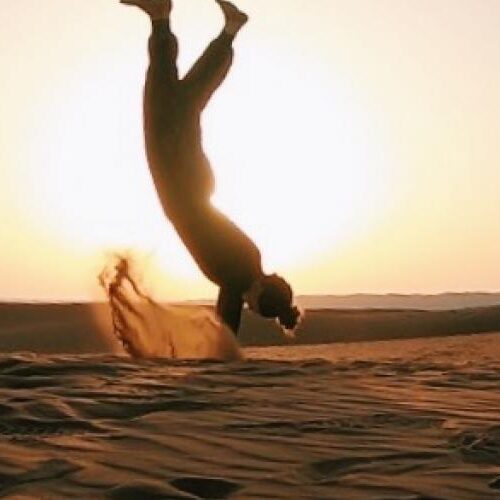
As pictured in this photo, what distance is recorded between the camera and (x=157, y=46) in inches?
299

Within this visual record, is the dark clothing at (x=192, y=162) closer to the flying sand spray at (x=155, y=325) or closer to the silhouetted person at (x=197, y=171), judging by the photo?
the silhouetted person at (x=197, y=171)

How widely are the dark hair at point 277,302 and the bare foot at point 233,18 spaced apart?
70.8 inches

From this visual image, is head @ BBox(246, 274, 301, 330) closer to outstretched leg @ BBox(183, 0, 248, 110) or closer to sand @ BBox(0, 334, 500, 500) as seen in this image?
outstretched leg @ BBox(183, 0, 248, 110)

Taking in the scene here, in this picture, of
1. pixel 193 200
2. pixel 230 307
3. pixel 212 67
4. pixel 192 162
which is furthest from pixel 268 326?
pixel 212 67

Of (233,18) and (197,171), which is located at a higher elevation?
(233,18)

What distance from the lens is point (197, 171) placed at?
785cm

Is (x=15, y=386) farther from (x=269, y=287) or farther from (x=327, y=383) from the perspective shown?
(x=269, y=287)

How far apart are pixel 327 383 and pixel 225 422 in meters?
1.44

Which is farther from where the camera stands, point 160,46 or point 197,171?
point 197,171

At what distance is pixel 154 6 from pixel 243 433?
14.2 feet

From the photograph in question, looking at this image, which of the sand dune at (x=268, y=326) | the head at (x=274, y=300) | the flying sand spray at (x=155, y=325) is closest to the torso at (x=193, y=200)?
the head at (x=274, y=300)

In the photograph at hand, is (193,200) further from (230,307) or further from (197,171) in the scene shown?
(230,307)

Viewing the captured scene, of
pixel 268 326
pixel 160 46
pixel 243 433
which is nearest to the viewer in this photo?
pixel 243 433

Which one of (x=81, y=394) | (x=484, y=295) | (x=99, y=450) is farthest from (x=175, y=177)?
(x=484, y=295)
